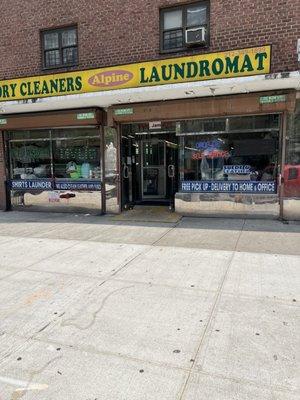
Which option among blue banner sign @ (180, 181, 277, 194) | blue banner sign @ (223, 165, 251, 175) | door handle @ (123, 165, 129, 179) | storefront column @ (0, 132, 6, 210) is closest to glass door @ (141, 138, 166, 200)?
door handle @ (123, 165, 129, 179)

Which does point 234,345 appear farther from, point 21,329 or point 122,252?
point 122,252

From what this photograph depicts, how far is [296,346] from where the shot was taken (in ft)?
10.2

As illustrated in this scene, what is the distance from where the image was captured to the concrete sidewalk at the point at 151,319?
8.79 feet

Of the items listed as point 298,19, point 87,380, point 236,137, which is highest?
point 298,19

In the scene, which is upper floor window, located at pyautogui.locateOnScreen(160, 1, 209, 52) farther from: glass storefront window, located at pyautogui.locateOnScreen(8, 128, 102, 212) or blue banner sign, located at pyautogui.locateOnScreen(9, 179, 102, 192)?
blue banner sign, located at pyautogui.locateOnScreen(9, 179, 102, 192)

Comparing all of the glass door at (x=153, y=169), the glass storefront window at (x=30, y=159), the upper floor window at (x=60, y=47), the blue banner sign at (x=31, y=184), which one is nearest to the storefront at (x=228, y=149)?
the glass door at (x=153, y=169)

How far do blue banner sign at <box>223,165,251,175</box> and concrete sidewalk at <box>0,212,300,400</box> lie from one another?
8.63 ft

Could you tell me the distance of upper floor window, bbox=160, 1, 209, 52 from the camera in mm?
8828

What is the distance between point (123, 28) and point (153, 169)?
4509 mm

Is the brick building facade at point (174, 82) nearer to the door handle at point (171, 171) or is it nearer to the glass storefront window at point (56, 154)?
the glass storefront window at point (56, 154)

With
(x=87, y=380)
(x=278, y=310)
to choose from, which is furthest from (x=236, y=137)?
(x=87, y=380)

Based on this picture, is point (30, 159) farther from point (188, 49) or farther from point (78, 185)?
point (188, 49)

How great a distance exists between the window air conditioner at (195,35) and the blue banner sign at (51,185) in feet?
15.1

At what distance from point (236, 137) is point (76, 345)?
7.15m
